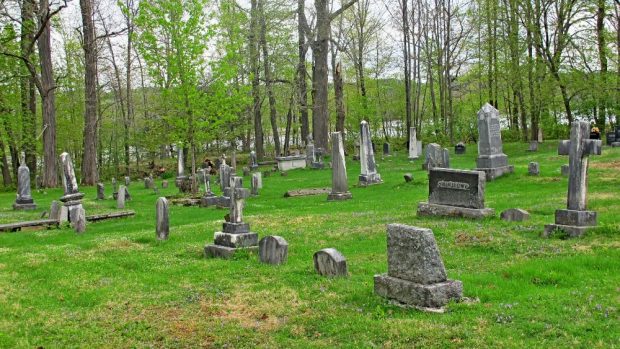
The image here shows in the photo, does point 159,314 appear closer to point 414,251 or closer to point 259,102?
point 414,251

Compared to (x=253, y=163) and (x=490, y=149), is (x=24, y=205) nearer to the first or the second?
(x=253, y=163)

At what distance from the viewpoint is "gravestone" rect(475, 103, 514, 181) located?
19422mm

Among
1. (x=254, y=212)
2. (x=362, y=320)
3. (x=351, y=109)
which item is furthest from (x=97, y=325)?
(x=351, y=109)

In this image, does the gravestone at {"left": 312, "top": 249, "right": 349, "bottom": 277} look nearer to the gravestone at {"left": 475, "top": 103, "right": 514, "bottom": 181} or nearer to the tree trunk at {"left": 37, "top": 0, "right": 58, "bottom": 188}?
the gravestone at {"left": 475, "top": 103, "right": 514, "bottom": 181}

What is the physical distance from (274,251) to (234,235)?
125 centimetres

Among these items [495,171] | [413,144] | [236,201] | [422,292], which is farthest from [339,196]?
[413,144]

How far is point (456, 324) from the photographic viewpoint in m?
5.98

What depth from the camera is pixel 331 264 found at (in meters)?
8.33

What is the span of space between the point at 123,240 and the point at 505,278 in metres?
8.21

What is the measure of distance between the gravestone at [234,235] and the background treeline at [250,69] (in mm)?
11313

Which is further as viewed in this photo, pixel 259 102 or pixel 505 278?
pixel 259 102

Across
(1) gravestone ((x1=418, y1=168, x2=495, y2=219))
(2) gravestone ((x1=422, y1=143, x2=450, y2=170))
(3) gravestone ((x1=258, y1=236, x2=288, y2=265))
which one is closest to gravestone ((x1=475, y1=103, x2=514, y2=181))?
(2) gravestone ((x1=422, y1=143, x2=450, y2=170))

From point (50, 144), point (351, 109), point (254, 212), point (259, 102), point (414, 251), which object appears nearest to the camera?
point (414, 251)

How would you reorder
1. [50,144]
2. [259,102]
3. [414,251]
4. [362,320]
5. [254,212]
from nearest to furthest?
1. [362,320]
2. [414,251]
3. [254,212]
4. [50,144]
5. [259,102]
